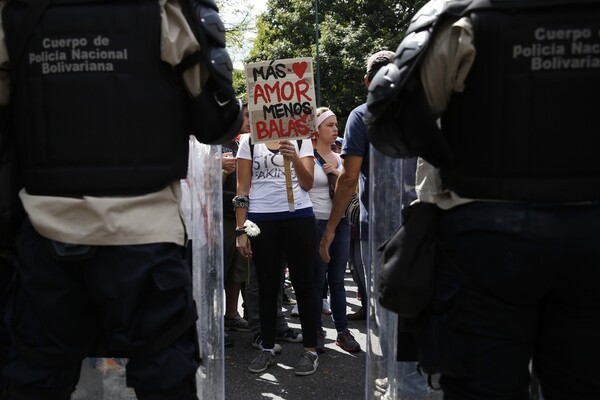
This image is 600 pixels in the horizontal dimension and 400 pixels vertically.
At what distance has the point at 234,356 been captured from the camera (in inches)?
186

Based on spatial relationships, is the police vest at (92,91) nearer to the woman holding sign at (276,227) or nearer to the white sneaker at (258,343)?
the woman holding sign at (276,227)

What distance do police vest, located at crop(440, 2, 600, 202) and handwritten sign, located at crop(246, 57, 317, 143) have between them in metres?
2.19

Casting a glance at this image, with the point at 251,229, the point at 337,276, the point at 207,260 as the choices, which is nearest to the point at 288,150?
the point at 251,229

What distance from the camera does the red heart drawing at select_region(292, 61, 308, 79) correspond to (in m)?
3.99

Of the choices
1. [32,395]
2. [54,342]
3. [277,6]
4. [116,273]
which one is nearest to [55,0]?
[116,273]

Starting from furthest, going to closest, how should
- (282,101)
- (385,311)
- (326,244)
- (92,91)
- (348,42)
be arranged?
(348,42)
(326,244)
(282,101)
(385,311)
(92,91)

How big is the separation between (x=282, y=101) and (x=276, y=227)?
2.73ft

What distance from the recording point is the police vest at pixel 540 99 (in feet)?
5.81

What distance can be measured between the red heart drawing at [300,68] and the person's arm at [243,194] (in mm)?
705

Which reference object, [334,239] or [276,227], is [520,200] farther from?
[334,239]

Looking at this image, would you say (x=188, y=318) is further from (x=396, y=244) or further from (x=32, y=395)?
(x=396, y=244)

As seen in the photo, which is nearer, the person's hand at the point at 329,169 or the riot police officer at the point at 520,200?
the riot police officer at the point at 520,200

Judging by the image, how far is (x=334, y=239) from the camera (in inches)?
197

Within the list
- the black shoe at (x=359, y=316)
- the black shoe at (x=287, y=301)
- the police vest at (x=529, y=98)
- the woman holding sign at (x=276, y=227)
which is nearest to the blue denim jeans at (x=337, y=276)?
the woman holding sign at (x=276, y=227)
